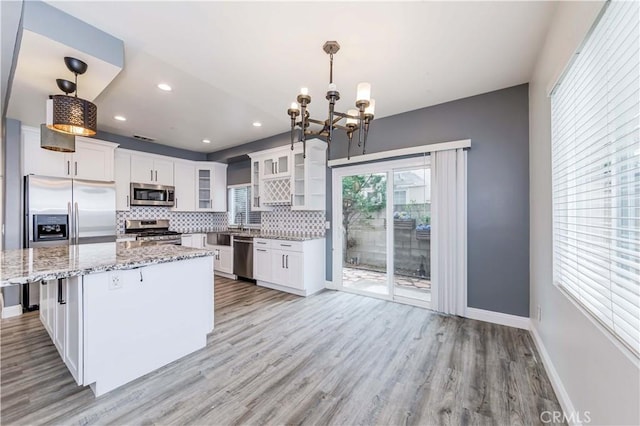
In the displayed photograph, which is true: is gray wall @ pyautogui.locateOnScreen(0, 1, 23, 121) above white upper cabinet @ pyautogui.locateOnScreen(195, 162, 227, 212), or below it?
above

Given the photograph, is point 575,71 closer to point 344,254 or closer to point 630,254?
point 630,254

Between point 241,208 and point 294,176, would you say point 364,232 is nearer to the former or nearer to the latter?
point 294,176

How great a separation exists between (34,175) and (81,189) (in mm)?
505

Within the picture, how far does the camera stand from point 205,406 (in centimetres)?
177

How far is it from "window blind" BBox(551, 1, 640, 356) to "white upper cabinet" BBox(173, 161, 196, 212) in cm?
599

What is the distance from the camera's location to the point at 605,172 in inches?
53.3

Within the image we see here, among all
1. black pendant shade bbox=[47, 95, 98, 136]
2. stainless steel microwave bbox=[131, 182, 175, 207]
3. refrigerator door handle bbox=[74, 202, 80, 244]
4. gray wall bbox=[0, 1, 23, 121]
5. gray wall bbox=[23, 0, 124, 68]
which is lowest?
refrigerator door handle bbox=[74, 202, 80, 244]

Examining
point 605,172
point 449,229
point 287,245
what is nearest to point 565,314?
point 605,172

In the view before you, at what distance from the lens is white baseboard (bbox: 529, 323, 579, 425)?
1681mm

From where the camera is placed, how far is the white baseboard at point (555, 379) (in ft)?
5.51

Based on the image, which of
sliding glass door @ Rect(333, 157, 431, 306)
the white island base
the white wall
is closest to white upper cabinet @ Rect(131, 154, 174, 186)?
the white island base

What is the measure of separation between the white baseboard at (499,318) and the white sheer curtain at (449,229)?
0.34 ft

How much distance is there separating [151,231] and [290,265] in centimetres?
302
